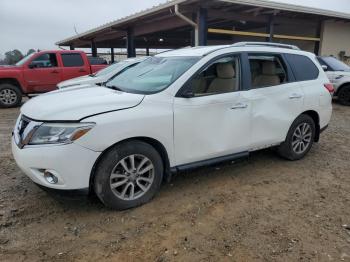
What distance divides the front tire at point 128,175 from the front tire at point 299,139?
89.5 inches

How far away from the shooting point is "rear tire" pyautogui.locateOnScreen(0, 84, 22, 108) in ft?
34.8

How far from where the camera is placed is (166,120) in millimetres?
3465

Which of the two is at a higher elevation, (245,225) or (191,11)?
(191,11)

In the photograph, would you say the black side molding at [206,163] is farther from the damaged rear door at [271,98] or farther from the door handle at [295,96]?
the door handle at [295,96]

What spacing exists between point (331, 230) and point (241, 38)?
632 inches

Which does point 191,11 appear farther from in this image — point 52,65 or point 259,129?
point 259,129

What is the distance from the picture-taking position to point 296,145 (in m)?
5.00

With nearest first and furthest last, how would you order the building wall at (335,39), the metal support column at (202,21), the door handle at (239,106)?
the door handle at (239,106), the metal support column at (202,21), the building wall at (335,39)

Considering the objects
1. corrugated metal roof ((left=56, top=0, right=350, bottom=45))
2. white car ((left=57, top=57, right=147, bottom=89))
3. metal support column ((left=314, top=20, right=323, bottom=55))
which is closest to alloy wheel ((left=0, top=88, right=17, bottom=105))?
white car ((left=57, top=57, right=147, bottom=89))

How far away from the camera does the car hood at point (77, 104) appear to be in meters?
3.12

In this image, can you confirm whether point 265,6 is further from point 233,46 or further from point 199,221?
point 199,221

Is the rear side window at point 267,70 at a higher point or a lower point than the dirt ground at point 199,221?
higher

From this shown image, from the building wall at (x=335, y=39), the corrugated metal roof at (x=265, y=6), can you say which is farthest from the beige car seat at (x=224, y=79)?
the building wall at (x=335, y=39)

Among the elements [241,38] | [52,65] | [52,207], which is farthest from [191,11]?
[52,207]
